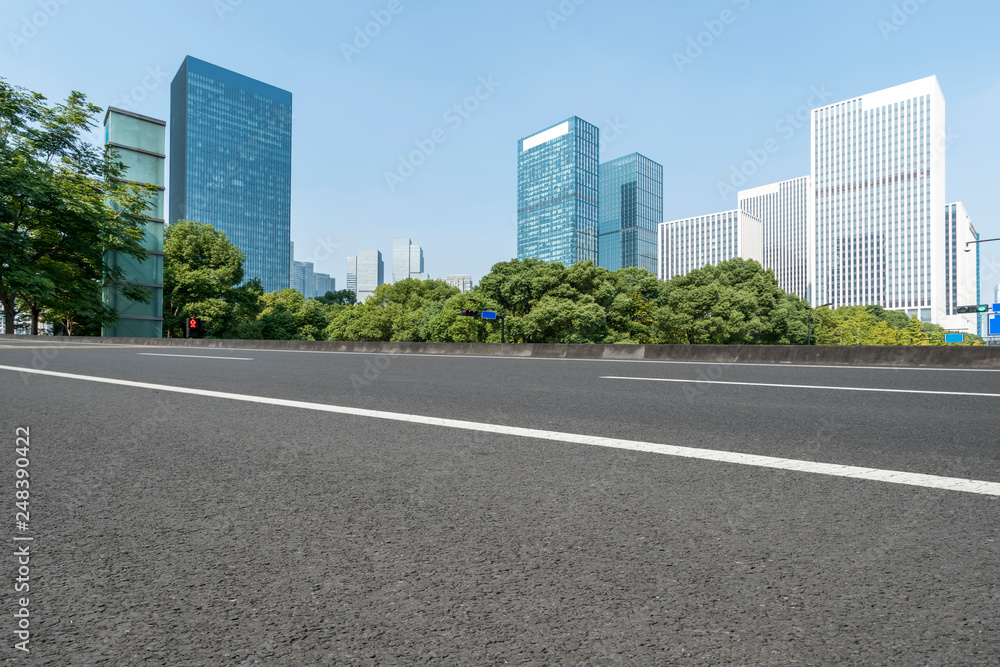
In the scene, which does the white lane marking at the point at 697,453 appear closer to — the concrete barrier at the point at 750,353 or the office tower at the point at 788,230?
the concrete barrier at the point at 750,353

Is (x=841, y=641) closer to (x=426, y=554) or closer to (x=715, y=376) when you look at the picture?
(x=426, y=554)

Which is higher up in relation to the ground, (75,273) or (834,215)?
(834,215)

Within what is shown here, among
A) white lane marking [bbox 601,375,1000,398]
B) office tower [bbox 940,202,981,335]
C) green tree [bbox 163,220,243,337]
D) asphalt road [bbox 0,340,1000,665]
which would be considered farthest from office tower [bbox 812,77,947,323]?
asphalt road [bbox 0,340,1000,665]

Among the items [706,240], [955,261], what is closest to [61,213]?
[706,240]

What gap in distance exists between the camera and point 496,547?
184 cm

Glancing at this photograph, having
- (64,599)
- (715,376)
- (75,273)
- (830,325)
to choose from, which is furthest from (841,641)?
(830,325)

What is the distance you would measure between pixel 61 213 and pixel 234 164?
15955 cm

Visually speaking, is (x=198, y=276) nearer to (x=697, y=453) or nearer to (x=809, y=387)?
(x=809, y=387)

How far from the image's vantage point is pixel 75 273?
32.2 meters

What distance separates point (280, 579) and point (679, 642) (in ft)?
3.57

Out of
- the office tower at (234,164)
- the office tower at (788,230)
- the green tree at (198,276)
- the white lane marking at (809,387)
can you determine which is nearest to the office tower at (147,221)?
the green tree at (198,276)

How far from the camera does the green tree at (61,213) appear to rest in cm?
2861

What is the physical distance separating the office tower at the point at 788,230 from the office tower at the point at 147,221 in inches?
6474

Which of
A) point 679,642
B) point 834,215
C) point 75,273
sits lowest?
point 679,642
